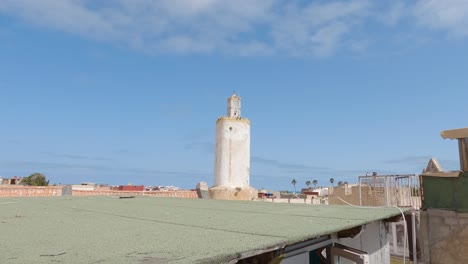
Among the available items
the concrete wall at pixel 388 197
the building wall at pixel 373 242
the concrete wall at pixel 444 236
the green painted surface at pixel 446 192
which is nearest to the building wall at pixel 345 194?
the concrete wall at pixel 388 197

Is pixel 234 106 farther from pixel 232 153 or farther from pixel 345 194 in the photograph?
pixel 345 194

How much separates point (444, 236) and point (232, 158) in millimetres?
8551

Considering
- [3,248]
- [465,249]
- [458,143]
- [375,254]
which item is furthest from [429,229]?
[3,248]

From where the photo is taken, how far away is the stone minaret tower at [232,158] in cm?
1455

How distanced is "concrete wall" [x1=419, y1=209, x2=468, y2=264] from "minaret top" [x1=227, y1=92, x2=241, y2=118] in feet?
29.3

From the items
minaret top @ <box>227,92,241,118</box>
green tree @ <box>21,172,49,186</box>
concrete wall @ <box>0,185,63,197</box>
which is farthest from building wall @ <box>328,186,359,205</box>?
green tree @ <box>21,172,49,186</box>

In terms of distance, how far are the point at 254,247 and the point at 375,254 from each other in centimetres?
570

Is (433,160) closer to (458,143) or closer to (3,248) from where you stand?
(458,143)

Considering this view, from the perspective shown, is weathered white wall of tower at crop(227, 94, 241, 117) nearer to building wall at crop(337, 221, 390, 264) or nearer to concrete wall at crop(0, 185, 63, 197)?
building wall at crop(337, 221, 390, 264)

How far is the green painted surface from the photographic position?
8.56 metres

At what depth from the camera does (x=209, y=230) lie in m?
3.46

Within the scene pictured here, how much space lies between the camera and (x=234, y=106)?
1605 cm

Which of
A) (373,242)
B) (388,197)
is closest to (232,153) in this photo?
(388,197)

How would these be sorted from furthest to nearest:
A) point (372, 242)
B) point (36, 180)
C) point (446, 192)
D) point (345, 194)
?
point (36, 180), point (345, 194), point (446, 192), point (372, 242)
